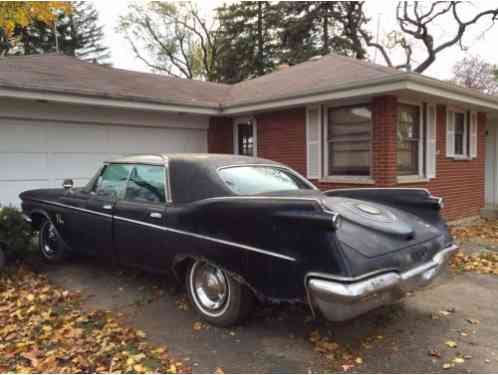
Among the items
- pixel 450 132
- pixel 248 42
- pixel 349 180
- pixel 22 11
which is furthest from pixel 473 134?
pixel 248 42

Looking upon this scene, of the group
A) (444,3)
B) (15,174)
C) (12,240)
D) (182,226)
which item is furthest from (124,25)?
(182,226)

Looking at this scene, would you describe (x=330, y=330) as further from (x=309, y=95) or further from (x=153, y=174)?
(x=309, y=95)

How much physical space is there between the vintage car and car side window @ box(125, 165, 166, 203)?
0.04 feet

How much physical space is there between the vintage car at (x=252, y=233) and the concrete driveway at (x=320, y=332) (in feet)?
1.06

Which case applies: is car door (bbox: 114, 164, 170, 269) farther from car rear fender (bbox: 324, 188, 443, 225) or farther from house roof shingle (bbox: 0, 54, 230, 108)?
house roof shingle (bbox: 0, 54, 230, 108)

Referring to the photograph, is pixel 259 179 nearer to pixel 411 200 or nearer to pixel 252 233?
pixel 252 233

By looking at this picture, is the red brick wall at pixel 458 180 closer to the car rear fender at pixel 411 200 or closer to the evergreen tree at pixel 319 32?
the car rear fender at pixel 411 200

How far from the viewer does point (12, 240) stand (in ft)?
17.5

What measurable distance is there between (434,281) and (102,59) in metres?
33.7

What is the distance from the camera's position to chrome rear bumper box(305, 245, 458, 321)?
260cm

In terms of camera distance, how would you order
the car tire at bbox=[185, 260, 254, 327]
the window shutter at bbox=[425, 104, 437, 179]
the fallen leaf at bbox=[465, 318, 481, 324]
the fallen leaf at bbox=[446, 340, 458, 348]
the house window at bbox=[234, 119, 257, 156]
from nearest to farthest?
1. the fallen leaf at bbox=[446, 340, 458, 348]
2. the car tire at bbox=[185, 260, 254, 327]
3. the fallen leaf at bbox=[465, 318, 481, 324]
4. the window shutter at bbox=[425, 104, 437, 179]
5. the house window at bbox=[234, 119, 257, 156]

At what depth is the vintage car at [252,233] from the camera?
2.74 m

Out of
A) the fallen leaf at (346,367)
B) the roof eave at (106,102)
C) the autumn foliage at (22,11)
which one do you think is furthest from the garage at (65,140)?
the fallen leaf at (346,367)

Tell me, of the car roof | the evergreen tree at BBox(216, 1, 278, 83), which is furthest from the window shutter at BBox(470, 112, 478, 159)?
the evergreen tree at BBox(216, 1, 278, 83)
